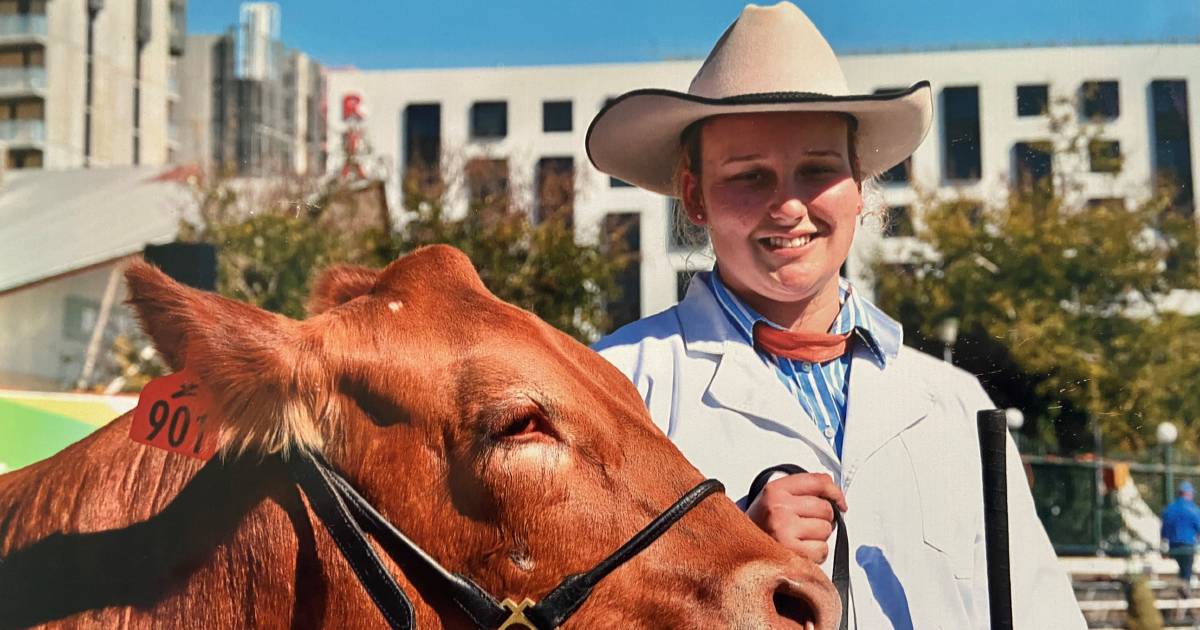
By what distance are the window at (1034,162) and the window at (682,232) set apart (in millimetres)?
760

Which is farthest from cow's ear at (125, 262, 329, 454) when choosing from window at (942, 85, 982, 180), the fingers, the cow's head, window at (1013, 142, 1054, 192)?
window at (1013, 142, 1054, 192)

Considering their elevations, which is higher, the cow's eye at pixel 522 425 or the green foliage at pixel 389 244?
the green foliage at pixel 389 244

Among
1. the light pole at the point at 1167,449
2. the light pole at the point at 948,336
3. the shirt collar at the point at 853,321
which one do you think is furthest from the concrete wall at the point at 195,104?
the light pole at the point at 1167,449

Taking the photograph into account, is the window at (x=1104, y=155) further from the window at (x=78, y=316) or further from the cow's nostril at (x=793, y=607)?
the window at (x=78, y=316)

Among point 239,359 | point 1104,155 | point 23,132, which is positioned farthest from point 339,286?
point 1104,155

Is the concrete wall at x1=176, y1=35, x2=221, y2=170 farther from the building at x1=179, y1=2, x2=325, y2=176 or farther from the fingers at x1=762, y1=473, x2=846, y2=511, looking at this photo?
the fingers at x1=762, y1=473, x2=846, y2=511

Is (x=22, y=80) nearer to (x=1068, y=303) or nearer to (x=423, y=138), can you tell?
(x=423, y=138)

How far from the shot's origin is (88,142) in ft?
9.57

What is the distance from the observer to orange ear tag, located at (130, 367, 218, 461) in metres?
1.83

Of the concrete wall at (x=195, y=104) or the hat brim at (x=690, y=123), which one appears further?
the concrete wall at (x=195, y=104)

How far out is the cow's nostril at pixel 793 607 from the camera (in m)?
1.69

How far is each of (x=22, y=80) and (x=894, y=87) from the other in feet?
7.30

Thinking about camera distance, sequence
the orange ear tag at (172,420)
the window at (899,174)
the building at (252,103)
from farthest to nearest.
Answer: the building at (252,103), the window at (899,174), the orange ear tag at (172,420)

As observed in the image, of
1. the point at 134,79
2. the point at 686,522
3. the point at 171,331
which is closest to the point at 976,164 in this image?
the point at 686,522
